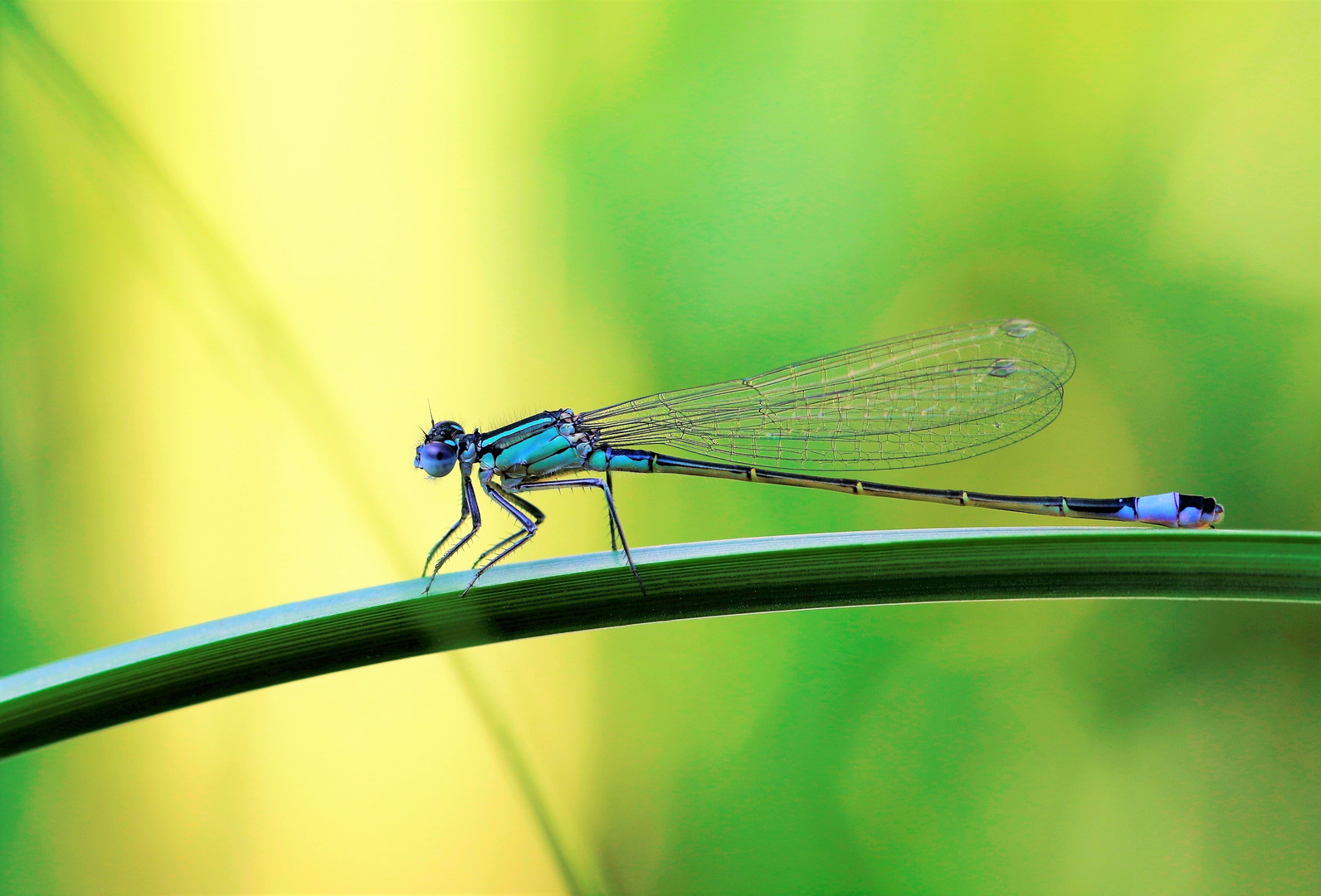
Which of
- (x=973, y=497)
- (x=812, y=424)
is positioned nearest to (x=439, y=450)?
(x=812, y=424)

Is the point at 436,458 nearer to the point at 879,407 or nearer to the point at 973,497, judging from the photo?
the point at 879,407

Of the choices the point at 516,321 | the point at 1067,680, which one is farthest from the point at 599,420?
the point at 1067,680

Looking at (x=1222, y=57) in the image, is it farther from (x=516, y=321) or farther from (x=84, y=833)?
(x=84, y=833)


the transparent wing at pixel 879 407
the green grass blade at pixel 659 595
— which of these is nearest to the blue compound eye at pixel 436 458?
the transparent wing at pixel 879 407

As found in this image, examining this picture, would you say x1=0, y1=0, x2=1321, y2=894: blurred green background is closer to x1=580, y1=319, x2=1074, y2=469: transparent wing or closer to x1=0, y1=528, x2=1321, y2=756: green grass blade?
x1=580, y1=319, x2=1074, y2=469: transparent wing

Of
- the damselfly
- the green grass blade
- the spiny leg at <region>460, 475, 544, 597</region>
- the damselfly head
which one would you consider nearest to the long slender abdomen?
the damselfly
